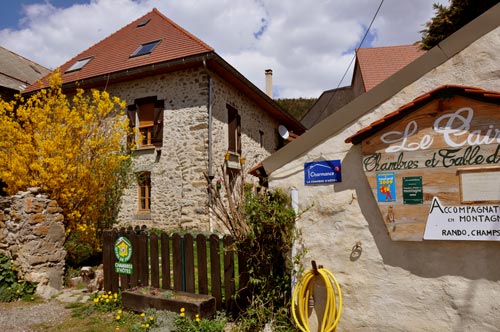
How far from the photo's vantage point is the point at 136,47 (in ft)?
40.4

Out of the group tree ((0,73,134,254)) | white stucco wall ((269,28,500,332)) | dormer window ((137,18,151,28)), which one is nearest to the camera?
white stucco wall ((269,28,500,332))

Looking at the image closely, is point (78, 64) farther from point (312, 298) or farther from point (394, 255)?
point (394, 255)

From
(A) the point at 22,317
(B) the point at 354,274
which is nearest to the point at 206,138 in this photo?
(A) the point at 22,317

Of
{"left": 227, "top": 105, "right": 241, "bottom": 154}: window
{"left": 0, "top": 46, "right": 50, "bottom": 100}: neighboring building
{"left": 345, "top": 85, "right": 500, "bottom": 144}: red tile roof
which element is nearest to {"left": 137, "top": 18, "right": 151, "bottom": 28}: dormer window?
{"left": 0, "top": 46, "right": 50, "bottom": 100}: neighboring building

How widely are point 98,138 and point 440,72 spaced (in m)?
6.50

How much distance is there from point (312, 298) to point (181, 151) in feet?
24.6

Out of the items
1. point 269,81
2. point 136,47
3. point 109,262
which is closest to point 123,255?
point 109,262

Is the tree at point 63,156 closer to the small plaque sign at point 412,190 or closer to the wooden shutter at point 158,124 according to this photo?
the wooden shutter at point 158,124

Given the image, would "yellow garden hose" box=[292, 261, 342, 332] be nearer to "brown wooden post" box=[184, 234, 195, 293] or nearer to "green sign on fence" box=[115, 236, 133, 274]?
"brown wooden post" box=[184, 234, 195, 293]

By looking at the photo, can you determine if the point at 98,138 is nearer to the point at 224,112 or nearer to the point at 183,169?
Answer: the point at 183,169

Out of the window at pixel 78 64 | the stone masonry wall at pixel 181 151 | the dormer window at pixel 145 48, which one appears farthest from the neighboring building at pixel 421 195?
the window at pixel 78 64

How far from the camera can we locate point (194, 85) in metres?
10.2

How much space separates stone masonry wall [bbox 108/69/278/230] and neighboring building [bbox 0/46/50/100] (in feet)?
19.7

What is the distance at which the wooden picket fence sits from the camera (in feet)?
13.4
